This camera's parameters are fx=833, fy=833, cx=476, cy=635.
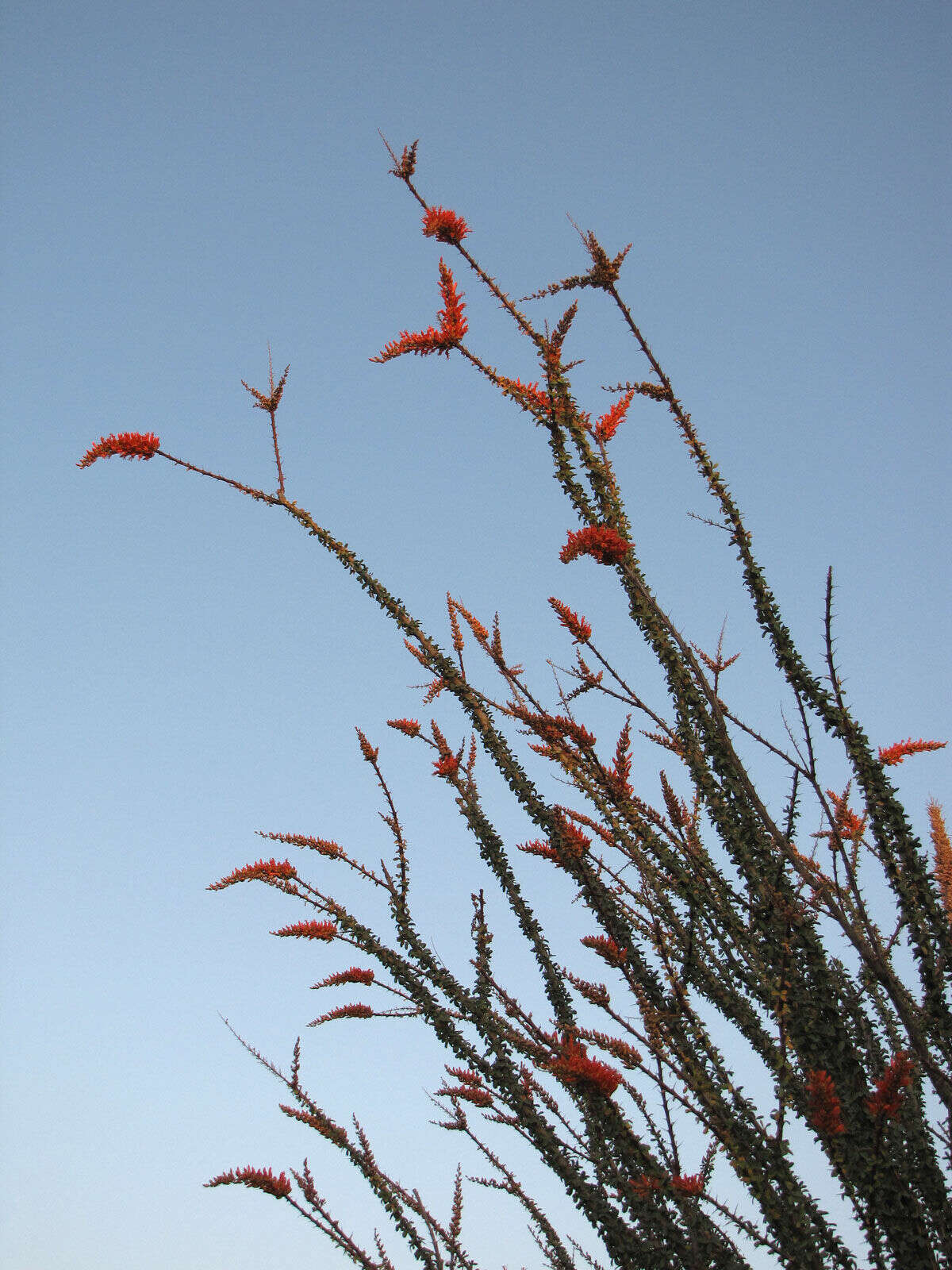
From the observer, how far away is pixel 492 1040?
105 inches

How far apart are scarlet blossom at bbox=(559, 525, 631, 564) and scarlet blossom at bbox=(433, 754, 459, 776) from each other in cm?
118

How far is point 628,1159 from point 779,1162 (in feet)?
1.81

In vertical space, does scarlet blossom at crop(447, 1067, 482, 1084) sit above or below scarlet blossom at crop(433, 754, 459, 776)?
below

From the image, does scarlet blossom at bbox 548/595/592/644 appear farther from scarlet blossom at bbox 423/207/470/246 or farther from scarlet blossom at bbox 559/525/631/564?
scarlet blossom at bbox 423/207/470/246

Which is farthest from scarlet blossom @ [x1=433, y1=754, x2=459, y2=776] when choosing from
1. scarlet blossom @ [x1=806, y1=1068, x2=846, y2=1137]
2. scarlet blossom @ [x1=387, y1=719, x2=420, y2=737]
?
scarlet blossom @ [x1=806, y1=1068, x2=846, y2=1137]

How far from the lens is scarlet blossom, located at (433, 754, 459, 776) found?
359 cm

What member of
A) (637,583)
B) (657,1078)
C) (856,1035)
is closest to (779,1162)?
(657,1078)

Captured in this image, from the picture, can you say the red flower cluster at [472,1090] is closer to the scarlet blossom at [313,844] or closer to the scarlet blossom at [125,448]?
the scarlet blossom at [313,844]

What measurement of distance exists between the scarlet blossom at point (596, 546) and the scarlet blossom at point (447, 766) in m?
1.18

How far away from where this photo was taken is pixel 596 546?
9.14 feet

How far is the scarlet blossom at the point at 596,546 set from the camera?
2760mm

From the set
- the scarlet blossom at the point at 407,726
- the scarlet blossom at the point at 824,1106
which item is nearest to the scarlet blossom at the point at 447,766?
the scarlet blossom at the point at 407,726

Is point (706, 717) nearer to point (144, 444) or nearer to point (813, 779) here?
point (813, 779)

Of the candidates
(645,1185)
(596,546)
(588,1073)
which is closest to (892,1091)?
(588,1073)
